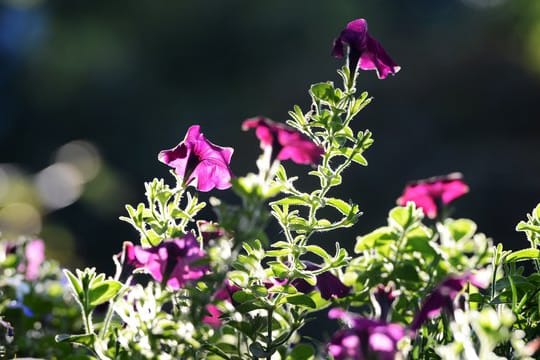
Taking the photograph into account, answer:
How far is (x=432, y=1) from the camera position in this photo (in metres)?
11.5

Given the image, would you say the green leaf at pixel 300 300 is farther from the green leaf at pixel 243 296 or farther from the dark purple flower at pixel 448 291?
the dark purple flower at pixel 448 291

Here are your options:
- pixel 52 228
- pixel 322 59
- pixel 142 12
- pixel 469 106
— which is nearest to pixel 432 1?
pixel 322 59

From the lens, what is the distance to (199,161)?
87cm

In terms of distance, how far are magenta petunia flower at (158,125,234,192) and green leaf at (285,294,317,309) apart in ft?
0.43

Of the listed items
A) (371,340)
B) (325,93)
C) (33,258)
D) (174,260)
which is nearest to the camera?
(371,340)

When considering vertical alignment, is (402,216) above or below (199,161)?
below

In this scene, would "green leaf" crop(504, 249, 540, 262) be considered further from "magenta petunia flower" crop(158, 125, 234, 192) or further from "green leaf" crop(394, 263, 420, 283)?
"magenta petunia flower" crop(158, 125, 234, 192)

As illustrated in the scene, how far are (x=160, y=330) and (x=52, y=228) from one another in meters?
5.83

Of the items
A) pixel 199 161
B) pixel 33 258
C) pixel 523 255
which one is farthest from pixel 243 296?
pixel 33 258

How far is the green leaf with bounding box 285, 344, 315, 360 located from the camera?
80cm

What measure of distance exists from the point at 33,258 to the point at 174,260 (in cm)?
62

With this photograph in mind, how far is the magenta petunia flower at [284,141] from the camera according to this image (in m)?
0.74

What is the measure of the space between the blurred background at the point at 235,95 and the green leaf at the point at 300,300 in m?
4.01

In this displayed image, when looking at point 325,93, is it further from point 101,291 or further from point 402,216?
point 101,291
